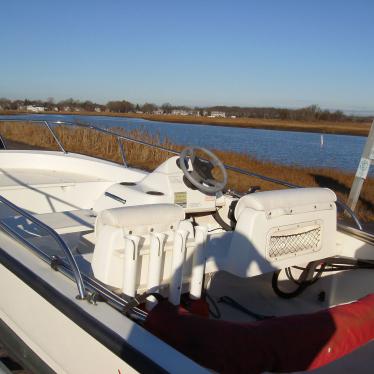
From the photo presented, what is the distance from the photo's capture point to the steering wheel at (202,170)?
345 cm

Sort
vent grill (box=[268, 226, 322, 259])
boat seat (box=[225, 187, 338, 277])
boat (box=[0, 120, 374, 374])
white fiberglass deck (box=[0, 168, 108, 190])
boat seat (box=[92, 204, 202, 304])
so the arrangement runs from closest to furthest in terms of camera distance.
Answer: boat (box=[0, 120, 374, 374]) < boat seat (box=[92, 204, 202, 304]) < boat seat (box=[225, 187, 338, 277]) < vent grill (box=[268, 226, 322, 259]) < white fiberglass deck (box=[0, 168, 108, 190])

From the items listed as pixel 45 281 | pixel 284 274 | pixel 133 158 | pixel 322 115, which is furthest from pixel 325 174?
pixel 322 115

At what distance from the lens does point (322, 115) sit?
67062mm

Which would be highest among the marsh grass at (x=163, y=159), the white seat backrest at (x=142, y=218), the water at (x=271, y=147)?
the white seat backrest at (x=142, y=218)

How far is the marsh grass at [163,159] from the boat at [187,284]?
5290 mm

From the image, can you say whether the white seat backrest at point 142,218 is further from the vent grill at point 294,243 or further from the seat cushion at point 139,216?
the vent grill at point 294,243

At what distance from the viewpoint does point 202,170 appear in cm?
364

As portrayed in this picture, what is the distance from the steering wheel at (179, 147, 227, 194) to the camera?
11.3 feet

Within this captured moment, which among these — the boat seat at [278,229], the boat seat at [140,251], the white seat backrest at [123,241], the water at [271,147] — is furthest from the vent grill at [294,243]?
the water at [271,147]

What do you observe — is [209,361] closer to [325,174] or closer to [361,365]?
[361,365]

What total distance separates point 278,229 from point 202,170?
0.98 metres

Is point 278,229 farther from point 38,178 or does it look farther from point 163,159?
point 163,159

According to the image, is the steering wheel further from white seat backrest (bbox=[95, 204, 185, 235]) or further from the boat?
white seat backrest (bbox=[95, 204, 185, 235])

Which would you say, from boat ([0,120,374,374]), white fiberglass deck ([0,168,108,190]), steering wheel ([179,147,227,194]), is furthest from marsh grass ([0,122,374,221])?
steering wheel ([179,147,227,194])
